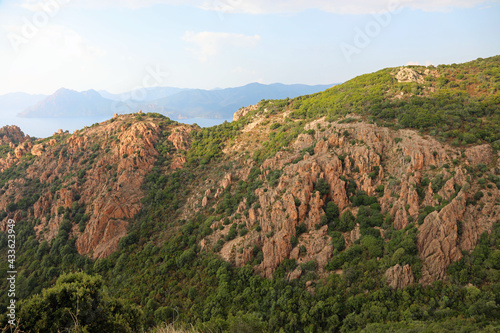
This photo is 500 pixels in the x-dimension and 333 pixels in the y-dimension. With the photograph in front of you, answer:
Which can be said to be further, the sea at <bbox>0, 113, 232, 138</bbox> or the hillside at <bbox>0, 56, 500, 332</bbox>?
the sea at <bbox>0, 113, 232, 138</bbox>

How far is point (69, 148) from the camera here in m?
56.2

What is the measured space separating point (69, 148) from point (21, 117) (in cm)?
18811

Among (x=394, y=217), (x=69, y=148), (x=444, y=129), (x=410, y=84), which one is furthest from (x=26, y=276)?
(x=410, y=84)

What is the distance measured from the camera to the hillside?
2262 centimetres

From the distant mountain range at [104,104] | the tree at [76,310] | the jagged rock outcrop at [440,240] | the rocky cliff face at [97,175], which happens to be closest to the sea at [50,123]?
the distant mountain range at [104,104]

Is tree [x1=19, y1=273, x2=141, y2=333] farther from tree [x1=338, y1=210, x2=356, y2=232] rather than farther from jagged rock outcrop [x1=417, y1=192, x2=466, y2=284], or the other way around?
jagged rock outcrop [x1=417, y1=192, x2=466, y2=284]

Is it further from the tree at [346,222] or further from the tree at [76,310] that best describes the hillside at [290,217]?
the tree at [346,222]

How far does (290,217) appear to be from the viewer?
31906mm


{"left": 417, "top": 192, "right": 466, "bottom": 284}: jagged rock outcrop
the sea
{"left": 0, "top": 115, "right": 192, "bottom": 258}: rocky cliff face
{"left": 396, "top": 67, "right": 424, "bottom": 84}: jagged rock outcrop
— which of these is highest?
the sea

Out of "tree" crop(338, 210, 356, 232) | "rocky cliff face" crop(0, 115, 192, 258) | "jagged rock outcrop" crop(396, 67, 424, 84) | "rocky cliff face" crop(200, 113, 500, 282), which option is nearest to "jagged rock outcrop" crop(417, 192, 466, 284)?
"rocky cliff face" crop(200, 113, 500, 282)

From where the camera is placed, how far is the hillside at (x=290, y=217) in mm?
22625

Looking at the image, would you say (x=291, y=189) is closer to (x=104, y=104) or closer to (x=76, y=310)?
(x=76, y=310)

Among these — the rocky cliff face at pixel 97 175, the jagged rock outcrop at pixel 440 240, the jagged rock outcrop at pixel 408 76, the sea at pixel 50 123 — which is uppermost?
the sea at pixel 50 123

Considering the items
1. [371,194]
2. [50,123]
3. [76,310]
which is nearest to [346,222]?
[371,194]
